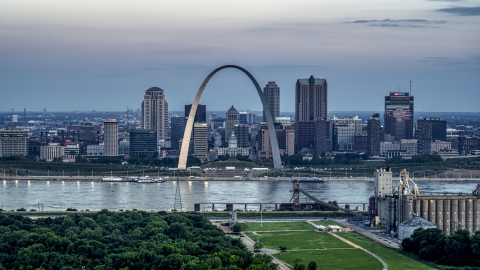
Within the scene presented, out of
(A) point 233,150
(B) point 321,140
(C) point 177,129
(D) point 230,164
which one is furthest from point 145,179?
(C) point 177,129

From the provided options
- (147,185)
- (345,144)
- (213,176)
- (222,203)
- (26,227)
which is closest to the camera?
(26,227)

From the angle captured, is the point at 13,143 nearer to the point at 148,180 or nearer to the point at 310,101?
the point at 148,180

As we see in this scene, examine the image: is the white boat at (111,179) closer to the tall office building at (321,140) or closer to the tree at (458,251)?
the tall office building at (321,140)

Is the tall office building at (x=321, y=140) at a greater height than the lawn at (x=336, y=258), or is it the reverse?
the tall office building at (x=321, y=140)

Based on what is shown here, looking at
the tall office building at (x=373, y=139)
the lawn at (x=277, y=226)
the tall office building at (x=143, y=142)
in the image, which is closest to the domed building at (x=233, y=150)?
the tall office building at (x=143, y=142)

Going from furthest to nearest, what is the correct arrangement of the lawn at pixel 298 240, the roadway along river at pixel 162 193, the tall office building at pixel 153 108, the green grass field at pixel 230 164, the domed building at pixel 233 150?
the tall office building at pixel 153 108
the domed building at pixel 233 150
the green grass field at pixel 230 164
the roadway along river at pixel 162 193
the lawn at pixel 298 240

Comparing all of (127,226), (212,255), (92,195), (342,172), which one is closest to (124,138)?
(342,172)

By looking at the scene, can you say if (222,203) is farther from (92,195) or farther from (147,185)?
(147,185)
